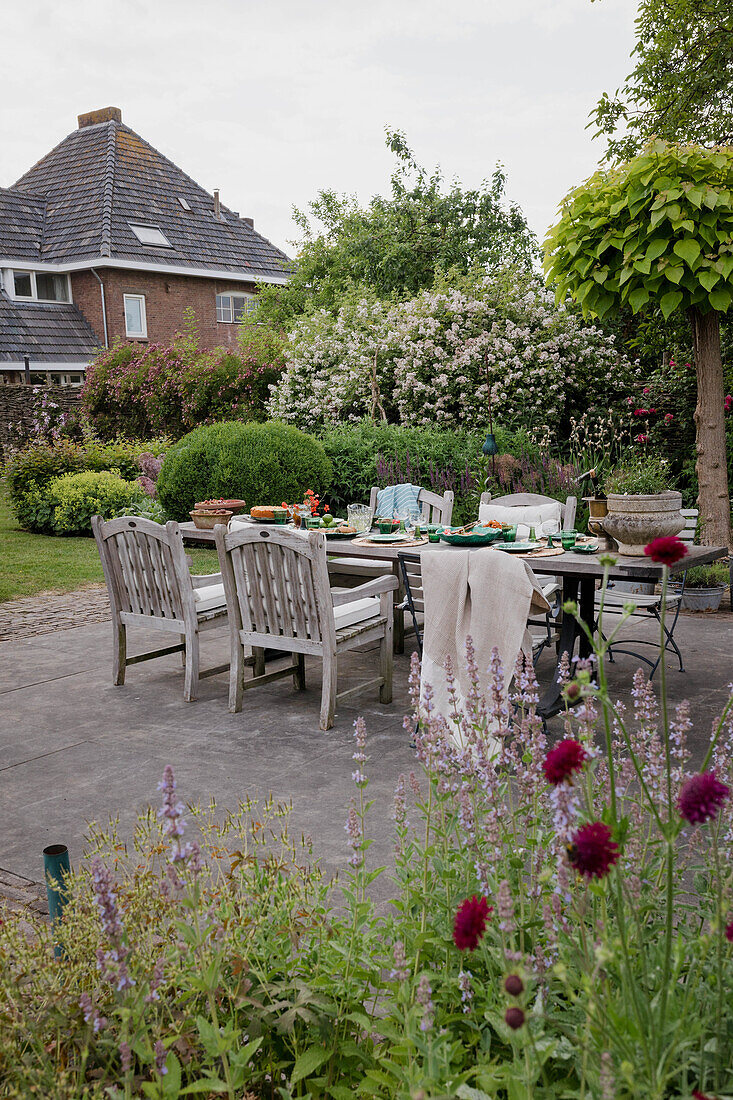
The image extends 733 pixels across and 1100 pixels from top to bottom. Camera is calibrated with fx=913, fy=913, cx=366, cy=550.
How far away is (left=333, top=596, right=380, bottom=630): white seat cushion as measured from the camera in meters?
4.96

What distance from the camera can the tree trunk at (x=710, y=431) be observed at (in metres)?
7.09

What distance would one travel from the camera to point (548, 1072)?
66.4 inches

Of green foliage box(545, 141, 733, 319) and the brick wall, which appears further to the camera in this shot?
the brick wall

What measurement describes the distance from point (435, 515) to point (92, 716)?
3133mm

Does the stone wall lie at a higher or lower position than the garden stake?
higher

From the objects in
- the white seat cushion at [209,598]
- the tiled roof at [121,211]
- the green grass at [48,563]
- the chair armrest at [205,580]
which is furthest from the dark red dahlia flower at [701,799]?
the tiled roof at [121,211]

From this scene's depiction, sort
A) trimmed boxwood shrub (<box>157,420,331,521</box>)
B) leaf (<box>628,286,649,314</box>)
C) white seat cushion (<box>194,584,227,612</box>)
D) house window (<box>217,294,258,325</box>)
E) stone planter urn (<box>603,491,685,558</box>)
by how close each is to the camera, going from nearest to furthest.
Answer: stone planter urn (<box>603,491,685,558</box>)
white seat cushion (<box>194,584,227,612</box>)
leaf (<box>628,286,649,314</box>)
trimmed boxwood shrub (<box>157,420,331,521</box>)
house window (<box>217,294,258,325</box>)

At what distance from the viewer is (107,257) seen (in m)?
22.2

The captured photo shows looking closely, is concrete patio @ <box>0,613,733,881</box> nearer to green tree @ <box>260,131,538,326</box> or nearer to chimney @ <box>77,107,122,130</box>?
green tree @ <box>260,131,538,326</box>

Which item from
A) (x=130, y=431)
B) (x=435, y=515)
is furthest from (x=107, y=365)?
(x=435, y=515)

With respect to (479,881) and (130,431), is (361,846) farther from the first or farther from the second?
(130,431)

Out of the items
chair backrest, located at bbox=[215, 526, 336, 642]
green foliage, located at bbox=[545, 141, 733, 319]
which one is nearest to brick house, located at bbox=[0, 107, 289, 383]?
green foliage, located at bbox=[545, 141, 733, 319]

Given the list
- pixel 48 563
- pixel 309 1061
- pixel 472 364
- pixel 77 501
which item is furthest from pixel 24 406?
pixel 309 1061

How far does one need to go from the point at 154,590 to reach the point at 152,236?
2058 centimetres
